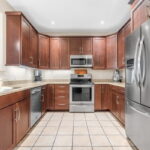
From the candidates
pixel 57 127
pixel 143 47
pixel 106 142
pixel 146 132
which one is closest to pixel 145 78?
pixel 143 47

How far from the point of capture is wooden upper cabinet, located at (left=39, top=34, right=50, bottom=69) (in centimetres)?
491

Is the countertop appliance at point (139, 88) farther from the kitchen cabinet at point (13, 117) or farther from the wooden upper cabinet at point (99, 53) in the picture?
the wooden upper cabinet at point (99, 53)

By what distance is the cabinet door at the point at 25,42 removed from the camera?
3.37 meters

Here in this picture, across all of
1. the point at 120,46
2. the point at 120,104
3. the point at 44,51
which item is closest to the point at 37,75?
the point at 44,51

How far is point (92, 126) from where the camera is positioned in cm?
349

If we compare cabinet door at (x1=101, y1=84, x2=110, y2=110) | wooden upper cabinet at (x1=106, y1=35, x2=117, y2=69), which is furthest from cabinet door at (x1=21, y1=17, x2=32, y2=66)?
wooden upper cabinet at (x1=106, y1=35, x2=117, y2=69)

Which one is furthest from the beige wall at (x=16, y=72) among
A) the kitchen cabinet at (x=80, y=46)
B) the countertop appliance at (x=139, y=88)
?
the countertop appliance at (x=139, y=88)

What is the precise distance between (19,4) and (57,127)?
258 centimetres

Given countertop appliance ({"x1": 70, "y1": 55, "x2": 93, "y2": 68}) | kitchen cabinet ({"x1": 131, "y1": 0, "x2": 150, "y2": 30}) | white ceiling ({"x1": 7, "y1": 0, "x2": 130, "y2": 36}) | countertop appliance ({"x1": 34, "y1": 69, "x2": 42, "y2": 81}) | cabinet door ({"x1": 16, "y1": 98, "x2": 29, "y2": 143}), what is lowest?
cabinet door ({"x1": 16, "y1": 98, "x2": 29, "y2": 143})

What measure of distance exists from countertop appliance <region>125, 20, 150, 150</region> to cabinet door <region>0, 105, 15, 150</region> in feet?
5.50

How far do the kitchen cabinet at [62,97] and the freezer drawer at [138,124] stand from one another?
2.46m

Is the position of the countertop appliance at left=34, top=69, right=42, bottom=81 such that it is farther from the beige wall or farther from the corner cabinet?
the corner cabinet

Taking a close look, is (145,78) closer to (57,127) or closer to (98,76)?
(57,127)

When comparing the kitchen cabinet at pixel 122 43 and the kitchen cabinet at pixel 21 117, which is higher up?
the kitchen cabinet at pixel 122 43
